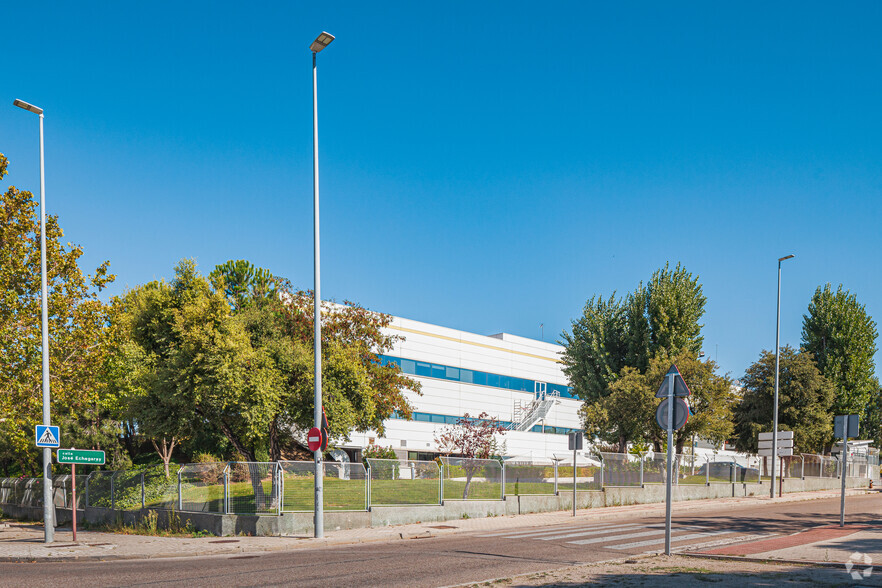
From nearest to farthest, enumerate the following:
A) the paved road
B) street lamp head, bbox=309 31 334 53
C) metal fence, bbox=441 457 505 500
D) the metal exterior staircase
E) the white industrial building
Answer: the paved road, street lamp head, bbox=309 31 334 53, metal fence, bbox=441 457 505 500, the white industrial building, the metal exterior staircase

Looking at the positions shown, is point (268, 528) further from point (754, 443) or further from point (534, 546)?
point (754, 443)

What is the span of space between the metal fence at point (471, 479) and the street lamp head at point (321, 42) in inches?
515

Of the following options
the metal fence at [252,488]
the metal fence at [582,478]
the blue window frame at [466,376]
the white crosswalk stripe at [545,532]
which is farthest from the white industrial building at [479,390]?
the metal fence at [252,488]

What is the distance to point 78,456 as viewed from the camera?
20078 mm

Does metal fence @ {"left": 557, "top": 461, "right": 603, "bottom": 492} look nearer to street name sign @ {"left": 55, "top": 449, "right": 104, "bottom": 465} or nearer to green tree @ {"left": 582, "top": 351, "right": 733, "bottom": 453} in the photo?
green tree @ {"left": 582, "top": 351, "right": 733, "bottom": 453}

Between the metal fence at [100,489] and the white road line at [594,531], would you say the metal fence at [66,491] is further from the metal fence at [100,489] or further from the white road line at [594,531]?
the white road line at [594,531]

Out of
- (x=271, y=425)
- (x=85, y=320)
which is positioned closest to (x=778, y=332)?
(x=271, y=425)

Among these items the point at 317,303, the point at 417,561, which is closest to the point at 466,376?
the point at 317,303

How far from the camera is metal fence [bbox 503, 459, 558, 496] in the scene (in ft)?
86.6

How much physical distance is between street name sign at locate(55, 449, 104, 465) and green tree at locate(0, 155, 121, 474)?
4.35 metres

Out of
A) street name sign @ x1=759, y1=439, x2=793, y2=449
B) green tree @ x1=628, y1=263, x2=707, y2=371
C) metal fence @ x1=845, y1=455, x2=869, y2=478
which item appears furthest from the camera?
metal fence @ x1=845, y1=455, x2=869, y2=478

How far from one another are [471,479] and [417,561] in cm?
1172

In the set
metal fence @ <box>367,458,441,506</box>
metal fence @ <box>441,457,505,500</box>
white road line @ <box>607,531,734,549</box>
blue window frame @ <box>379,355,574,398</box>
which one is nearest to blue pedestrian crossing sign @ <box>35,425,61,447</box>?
metal fence @ <box>367,458,441,506</box>

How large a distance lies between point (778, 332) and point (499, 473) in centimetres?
1998
